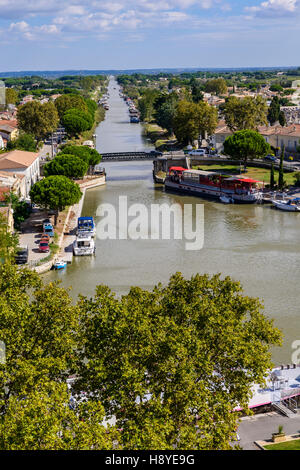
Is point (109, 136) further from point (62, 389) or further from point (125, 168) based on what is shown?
point (62, 389)

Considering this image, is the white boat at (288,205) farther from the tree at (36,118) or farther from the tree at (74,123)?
the tree at (74,123)

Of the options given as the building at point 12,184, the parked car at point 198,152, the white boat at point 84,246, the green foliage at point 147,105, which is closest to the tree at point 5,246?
the white boat at point 84,246

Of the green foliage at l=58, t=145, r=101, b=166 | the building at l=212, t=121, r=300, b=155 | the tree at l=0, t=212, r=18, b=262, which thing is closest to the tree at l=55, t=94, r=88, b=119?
the building at l=212, t=121, r=300, b=155

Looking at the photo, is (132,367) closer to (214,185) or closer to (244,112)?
(214,185)

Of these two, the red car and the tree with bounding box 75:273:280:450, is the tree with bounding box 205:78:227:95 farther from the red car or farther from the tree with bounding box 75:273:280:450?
the tree with bounding box 75:273:280:450

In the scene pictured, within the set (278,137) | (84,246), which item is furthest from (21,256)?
(278,137)
